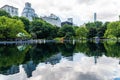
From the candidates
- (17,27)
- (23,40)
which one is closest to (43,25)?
(23,40)

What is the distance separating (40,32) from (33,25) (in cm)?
330

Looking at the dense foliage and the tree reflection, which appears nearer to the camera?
the tree reflection

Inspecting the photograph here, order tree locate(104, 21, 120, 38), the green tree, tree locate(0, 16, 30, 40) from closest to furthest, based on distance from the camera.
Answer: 1. tree locate(0, 16, 30, 40)
2. tree locate(104, 21, 120, 38)
3. the green tree

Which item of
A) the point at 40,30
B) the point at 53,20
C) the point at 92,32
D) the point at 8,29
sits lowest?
the point at 92,32

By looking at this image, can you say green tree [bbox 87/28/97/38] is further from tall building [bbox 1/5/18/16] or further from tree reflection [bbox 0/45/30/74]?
tree reflection [bbox 0/45/30/74]

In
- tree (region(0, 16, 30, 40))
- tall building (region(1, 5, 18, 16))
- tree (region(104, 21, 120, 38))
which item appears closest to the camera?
tree (region(0, 16, 30, 40))

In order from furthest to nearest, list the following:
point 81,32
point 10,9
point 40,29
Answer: point 10,9 → point 81,32 → point 40,29

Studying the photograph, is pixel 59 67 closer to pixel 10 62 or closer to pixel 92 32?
pixel 10 62

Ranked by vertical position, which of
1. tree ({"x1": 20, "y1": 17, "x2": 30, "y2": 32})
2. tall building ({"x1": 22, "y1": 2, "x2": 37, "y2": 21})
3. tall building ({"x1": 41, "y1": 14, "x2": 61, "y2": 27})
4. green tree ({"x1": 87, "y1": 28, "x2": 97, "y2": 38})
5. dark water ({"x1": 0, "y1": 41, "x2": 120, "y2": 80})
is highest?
tall building ({"x1": 22, "y1": 2, "x2": 37, "y2": 21})

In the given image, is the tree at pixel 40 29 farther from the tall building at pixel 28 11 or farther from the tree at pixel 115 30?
the tall building at pixel 28 11

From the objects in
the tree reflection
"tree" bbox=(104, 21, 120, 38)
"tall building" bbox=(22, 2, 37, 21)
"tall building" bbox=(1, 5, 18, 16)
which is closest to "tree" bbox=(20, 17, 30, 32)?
"tree" bbox=(104, 21, 120, 38)

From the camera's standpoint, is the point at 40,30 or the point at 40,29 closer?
the point at 40,30

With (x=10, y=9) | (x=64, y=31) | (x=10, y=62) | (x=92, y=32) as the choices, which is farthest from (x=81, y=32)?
(x=10, y=62)

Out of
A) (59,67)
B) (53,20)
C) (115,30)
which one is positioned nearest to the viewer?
(59,67)
